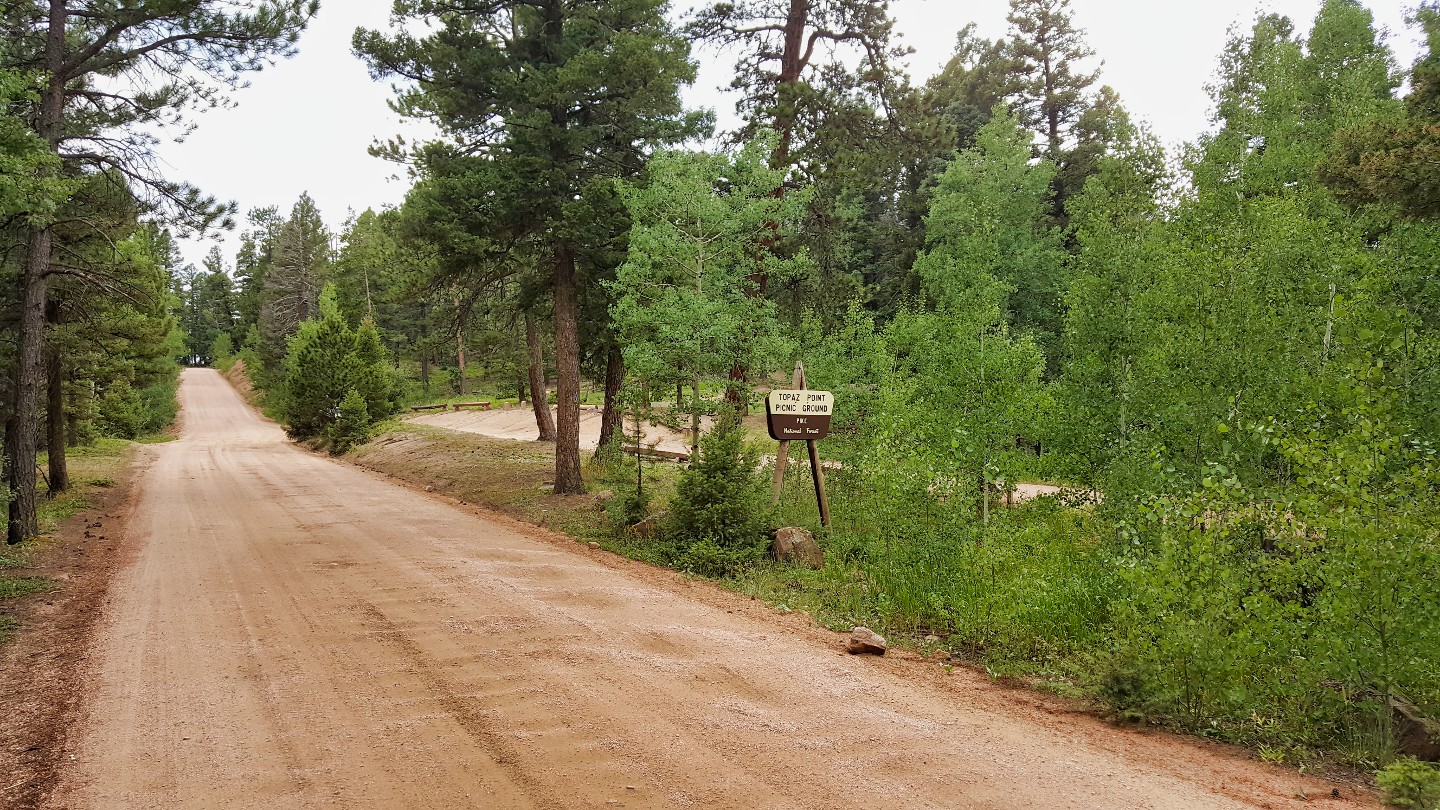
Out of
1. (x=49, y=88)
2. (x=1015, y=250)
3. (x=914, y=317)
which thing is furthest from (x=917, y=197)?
(x=49, y=88)

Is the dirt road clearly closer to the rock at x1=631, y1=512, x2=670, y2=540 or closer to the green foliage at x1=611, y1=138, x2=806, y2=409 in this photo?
the rock at x1=631, y1=512, x2=670, y2=540

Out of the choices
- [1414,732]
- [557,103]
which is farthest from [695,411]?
[1414,732]

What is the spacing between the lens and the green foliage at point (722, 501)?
10945 mm

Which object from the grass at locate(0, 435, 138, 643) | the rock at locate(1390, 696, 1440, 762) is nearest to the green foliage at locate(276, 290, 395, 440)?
the grass at locate(0, 435, 138, 643)

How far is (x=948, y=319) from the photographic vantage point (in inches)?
519

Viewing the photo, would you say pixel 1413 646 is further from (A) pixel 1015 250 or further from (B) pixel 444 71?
(A) pixel 1015 250

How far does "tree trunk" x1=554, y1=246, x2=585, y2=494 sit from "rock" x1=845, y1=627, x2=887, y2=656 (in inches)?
379

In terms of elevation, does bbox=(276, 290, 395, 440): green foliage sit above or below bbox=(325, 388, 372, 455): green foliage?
above

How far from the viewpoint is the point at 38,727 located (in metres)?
5.36

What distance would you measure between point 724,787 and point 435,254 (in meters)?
14.2

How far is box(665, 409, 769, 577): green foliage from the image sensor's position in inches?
431

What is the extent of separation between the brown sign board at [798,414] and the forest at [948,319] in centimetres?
56

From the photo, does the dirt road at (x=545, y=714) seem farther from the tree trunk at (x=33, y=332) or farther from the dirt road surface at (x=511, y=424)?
the dirt road surface at (x=511, y=424)

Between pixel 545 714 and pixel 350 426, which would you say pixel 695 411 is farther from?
pixel 350 426
